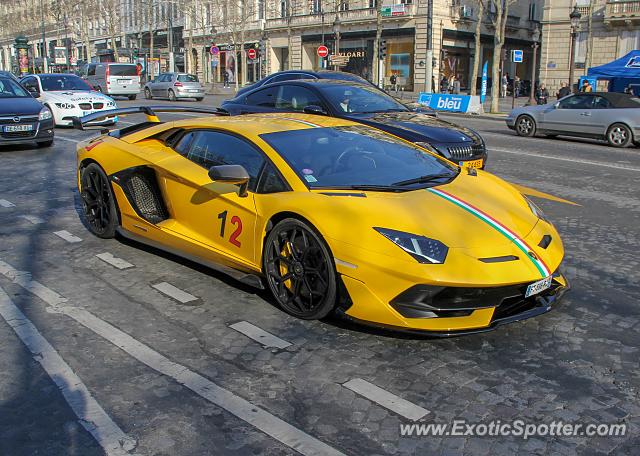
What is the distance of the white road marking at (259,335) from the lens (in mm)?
3996

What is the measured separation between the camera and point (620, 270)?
5422 mm

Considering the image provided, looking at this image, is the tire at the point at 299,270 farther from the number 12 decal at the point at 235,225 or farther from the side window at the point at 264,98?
the side window at the point at 264,98

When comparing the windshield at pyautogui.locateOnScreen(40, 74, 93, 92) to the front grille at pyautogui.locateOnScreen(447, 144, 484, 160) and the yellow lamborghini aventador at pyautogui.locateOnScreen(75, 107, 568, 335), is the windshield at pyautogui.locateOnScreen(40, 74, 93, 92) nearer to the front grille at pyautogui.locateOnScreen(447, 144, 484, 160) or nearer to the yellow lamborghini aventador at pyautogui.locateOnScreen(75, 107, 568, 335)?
the front grille at pyautogui.locateOnScreen(447, 144, 484, 160)

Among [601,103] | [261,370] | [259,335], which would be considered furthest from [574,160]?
[261,370]

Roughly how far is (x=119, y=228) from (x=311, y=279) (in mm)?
2576

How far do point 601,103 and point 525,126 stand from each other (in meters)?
2.00

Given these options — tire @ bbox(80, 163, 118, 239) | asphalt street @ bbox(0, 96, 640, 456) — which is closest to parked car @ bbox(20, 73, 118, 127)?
tire @ bbox(80, 163, 118, 239)

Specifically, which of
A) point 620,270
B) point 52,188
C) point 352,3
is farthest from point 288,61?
point 620,270

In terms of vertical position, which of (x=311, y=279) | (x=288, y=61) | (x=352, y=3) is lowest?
(x=311, y=279)

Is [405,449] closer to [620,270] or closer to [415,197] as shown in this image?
[415,197]

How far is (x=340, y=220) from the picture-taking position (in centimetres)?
406

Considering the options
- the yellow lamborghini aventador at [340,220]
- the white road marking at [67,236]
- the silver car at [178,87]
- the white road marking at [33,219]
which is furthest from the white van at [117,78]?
the yellow lamborghini aventador at [340,220]

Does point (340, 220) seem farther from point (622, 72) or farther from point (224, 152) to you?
point (622, 72)

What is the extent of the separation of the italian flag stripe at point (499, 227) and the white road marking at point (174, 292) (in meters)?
1.92
